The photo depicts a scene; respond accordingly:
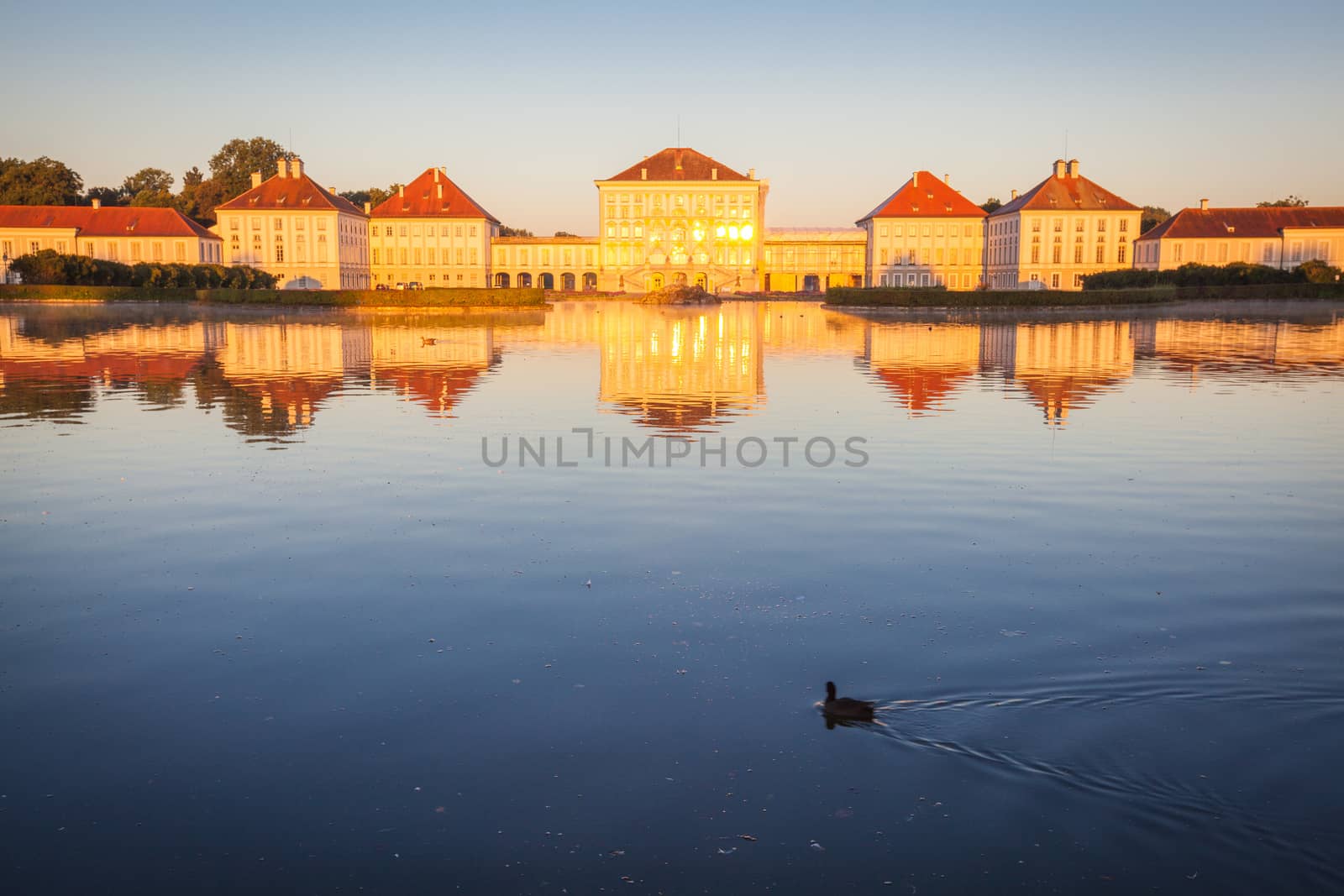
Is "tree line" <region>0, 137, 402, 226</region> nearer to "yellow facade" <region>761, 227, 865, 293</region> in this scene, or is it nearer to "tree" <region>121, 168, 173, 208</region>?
"tree" <region>121, 168, 173, 208</region>

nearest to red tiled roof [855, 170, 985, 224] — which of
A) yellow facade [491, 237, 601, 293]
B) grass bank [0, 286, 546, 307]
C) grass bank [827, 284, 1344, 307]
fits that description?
yellow facade [491, 237, 601, 293]

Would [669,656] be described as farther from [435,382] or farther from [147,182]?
[147,182]

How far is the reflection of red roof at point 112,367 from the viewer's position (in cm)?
2223

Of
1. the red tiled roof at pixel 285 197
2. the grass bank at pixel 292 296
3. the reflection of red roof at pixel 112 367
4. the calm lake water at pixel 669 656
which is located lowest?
the calm lake water at pixel 669 656

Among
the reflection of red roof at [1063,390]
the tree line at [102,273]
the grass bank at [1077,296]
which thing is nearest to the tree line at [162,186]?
the tree line at [102,273]

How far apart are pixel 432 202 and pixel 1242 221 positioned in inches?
3075

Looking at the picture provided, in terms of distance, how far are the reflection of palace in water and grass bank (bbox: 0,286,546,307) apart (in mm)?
9526

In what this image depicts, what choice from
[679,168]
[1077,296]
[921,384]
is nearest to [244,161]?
[679,168]

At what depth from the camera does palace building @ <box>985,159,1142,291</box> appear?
105688 millimetres

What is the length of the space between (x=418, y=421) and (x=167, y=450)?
3.60 metres

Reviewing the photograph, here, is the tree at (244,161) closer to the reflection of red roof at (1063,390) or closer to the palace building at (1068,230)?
the palace building at (1068,230)

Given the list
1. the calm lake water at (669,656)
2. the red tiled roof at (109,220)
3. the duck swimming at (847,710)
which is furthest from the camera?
the red tiled roof at (109,220)

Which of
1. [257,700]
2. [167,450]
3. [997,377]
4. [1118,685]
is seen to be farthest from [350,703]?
[997,377]

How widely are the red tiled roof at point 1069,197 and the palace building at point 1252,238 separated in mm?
6794
